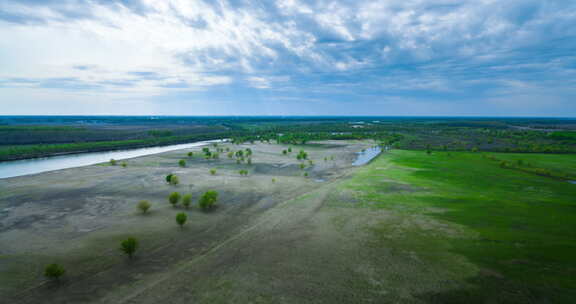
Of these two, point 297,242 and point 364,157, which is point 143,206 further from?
point 364,157

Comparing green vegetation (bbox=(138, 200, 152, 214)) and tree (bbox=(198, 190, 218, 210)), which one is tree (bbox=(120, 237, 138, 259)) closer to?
green vegetation (bbox=(138, 200, 152, 214))

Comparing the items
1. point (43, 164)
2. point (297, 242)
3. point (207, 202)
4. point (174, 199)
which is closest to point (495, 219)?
point (297, 242)

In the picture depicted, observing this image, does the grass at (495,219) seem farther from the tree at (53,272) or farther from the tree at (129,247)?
the tree at (53,272)

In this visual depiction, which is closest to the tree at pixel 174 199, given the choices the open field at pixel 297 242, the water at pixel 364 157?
the open field at pixel 297 242

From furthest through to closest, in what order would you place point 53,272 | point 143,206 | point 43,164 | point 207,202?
1. point 43,164
2. point 207,202
3. point 143,206
4. point 53,272

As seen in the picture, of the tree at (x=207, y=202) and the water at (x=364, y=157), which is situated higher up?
the tree at (x=207, y=202)

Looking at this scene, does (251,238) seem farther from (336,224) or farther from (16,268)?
(16,268)

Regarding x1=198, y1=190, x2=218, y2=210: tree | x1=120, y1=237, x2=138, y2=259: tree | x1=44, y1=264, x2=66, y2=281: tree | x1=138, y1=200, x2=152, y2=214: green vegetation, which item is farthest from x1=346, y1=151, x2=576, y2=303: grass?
x1=138, y1=200, x2=152, y2=214: green vegetation
